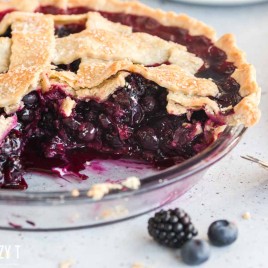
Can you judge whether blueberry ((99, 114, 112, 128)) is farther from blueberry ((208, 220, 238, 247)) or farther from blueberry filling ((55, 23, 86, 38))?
blueberry ((208, 220, 238, 247))

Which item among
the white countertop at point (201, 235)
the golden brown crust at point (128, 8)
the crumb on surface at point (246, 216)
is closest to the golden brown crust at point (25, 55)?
the golden brown crust at point (128, 8)

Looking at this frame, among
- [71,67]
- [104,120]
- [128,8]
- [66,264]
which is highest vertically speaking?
[128,8]

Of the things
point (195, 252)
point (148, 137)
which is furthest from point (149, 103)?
point (195, 252)

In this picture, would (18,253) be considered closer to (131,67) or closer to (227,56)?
(131,67)

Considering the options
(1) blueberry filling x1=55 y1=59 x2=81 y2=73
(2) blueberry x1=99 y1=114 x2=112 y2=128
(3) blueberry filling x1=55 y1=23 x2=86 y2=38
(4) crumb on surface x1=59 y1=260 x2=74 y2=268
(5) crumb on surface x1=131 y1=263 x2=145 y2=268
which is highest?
(3) blueberry filling x1=55 y1=23 x2=86 y2=38

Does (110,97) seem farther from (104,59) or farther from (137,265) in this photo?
(137,265)

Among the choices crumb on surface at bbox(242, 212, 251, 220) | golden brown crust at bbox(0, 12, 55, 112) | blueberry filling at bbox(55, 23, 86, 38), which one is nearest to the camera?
crumb on surface at bbox(242, 212, 251, 220)

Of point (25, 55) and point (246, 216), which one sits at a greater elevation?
point (25, 55)

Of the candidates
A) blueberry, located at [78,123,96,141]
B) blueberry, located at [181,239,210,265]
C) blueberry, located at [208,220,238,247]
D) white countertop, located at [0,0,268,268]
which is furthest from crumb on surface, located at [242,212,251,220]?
blueberry, located at [78,123,96,141]
